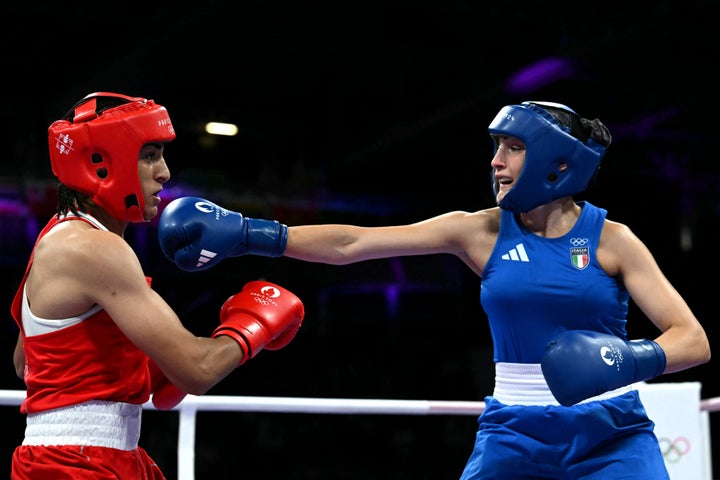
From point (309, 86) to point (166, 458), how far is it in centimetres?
414

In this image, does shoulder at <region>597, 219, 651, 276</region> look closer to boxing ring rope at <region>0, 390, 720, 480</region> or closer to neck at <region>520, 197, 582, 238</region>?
neck at <region>520, 197, 582, 238</region>

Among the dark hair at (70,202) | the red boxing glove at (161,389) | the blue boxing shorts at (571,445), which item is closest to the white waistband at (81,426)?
the red boxing glove at (161,389)

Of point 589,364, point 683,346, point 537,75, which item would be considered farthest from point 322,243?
point 537,75

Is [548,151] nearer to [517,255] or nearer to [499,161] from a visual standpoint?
[499,161]

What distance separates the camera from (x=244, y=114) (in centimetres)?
1012

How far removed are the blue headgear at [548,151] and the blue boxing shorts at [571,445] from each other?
1.80ft

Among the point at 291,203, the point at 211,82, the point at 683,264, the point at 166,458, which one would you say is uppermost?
the point at 211,82

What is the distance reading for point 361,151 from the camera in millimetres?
10594

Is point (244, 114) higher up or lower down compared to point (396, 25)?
lower down

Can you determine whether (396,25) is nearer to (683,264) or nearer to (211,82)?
(211,82)

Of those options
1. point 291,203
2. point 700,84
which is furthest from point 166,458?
point 700,84

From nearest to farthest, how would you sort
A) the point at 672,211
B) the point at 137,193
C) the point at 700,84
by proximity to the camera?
the point at 137,193 < the point at 700,84 < the point at 672,211

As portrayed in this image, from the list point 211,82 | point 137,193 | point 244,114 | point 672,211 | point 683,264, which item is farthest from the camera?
point 672,211

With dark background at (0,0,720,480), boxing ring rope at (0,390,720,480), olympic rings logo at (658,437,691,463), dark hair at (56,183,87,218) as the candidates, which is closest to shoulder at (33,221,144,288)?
dark hair at (56,183,87,218)
